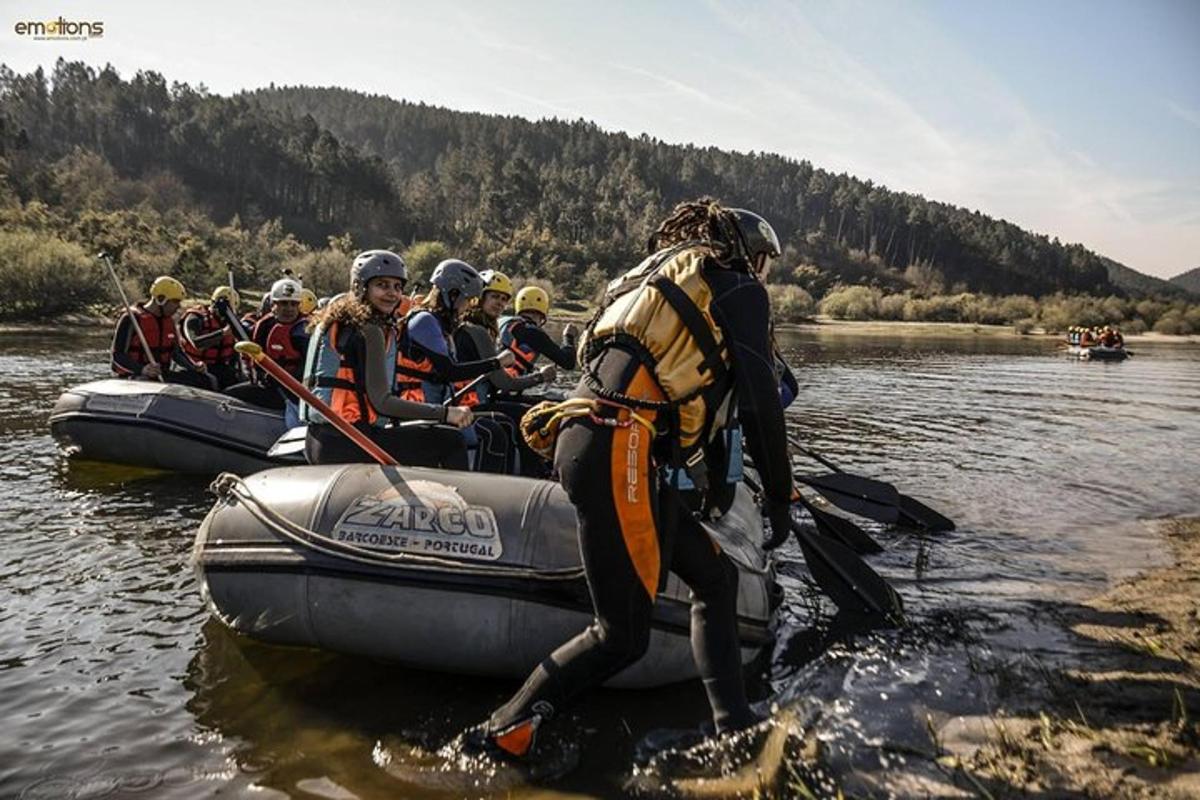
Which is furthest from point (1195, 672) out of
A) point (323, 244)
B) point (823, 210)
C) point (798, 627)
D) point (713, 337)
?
point (823, 210)

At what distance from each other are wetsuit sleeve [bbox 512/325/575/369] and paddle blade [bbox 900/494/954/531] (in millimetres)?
3646

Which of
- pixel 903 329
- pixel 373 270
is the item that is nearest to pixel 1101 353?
pixel 903 329

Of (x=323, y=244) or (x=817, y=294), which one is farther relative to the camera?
(x=817, y=294)

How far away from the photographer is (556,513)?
170 inches

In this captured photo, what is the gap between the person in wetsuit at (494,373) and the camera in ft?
25.5

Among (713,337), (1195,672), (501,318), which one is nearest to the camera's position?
(713,337)

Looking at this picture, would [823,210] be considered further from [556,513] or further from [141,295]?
[556,513]

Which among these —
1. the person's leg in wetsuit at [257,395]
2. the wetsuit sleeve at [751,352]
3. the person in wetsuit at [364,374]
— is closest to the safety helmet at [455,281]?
the person in wetsuit at [364,374]

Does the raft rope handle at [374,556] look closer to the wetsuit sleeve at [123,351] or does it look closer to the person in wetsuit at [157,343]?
the person in wetsuit at [157,343]

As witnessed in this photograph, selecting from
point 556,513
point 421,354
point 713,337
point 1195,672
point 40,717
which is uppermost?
point 713,337

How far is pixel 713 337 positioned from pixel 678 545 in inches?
37.1

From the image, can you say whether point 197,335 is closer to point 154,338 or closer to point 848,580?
point 154,338

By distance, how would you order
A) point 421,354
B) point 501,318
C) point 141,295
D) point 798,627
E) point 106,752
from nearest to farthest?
point 106,752, point 798,627, point 421,354, point 501,318, point 141,295

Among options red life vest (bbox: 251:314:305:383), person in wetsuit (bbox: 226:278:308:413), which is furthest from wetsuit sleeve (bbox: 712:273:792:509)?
red life vest (bbox: 251:314:305:383)
